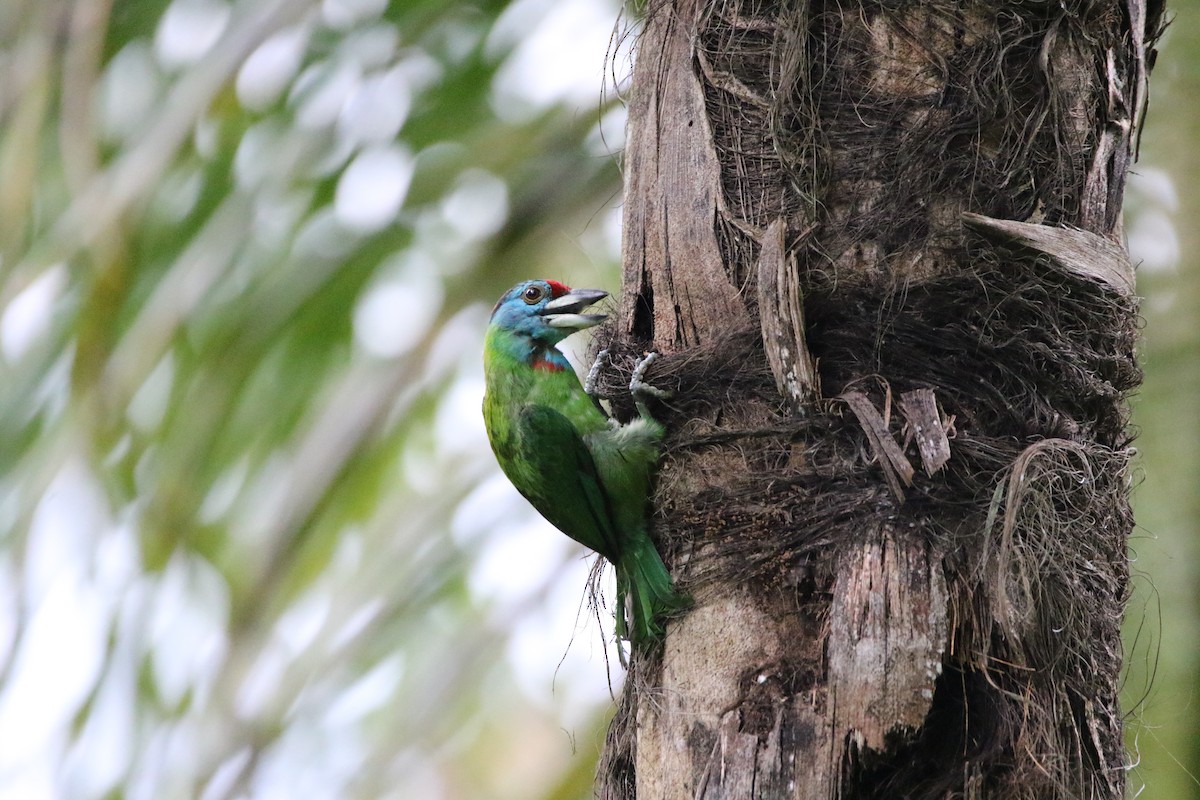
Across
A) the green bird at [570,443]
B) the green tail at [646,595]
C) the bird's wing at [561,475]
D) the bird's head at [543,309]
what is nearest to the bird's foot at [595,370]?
the green bird at [570,443]

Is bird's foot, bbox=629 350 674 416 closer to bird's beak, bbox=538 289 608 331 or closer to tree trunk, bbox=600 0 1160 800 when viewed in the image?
tree trunk, bbox=600 0 1160 800

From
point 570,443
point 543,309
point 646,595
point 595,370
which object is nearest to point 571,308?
point 543,309

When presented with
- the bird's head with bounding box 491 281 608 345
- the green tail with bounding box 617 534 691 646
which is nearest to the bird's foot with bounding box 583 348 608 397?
the green tail with bounding box 617 534 691 646

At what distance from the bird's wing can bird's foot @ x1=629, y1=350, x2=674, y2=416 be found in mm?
576

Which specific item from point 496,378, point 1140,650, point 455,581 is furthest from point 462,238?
point 1140,650

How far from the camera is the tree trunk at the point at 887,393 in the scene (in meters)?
2.21

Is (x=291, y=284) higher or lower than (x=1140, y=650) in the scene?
higher

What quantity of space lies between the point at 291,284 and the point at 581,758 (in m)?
1.82

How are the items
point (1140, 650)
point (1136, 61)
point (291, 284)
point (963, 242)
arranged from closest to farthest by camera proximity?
1. point (963, 242)
2. point (1136, 61)
3. point (1140, 650)
4. point (291, 284)

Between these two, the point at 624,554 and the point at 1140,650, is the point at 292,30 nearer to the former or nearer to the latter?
the point at 624,554

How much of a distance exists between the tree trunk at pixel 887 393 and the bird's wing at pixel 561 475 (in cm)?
70

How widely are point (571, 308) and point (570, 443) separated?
50cm

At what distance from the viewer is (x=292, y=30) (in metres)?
3.87

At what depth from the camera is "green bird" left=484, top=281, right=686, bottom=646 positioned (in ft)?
8.96
